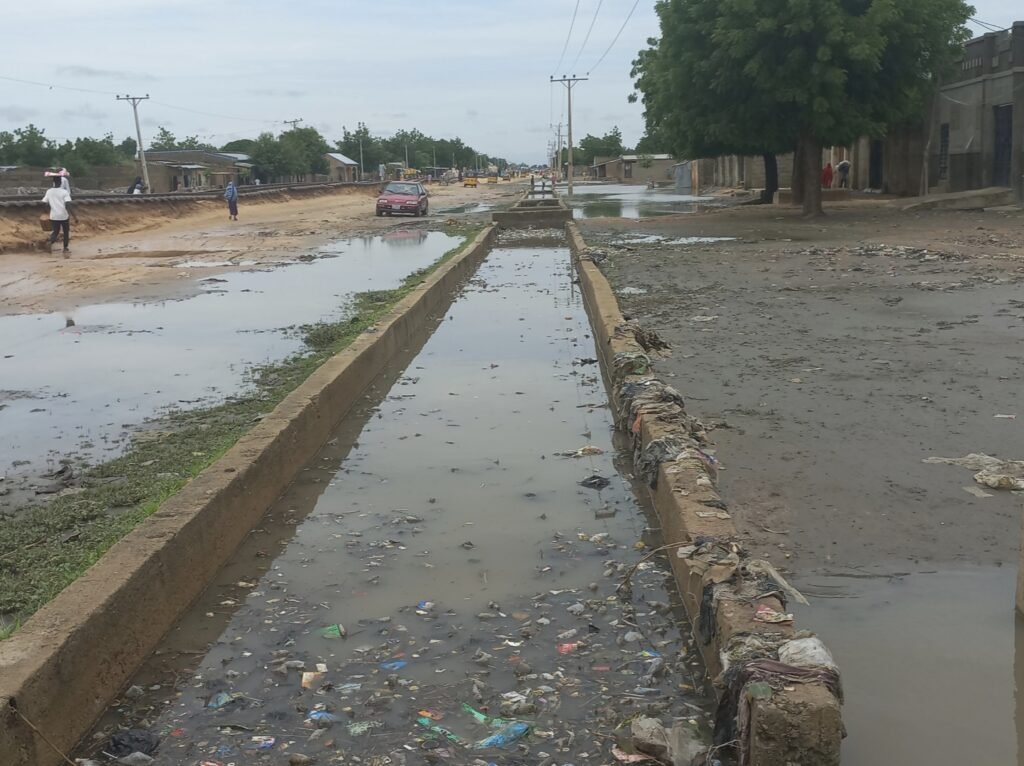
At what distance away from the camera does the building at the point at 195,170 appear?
84312 millimetres

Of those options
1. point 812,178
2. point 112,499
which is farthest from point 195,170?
point 112,499

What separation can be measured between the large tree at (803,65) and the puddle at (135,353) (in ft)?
38.4

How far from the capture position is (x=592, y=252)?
19.6 m

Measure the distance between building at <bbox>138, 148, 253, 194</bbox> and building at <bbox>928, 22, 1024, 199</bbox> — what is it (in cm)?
5718

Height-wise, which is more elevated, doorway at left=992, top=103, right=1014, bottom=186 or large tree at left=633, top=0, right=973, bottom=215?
large tree at left=633, top=0, right=973, bottom=215

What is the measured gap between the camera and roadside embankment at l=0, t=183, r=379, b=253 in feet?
91.6

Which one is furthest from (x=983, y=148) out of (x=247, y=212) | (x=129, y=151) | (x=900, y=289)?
(x=129, y=151)

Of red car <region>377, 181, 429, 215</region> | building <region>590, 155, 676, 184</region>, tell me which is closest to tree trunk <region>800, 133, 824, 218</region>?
red car <region>377, 181, 429, 215</region>

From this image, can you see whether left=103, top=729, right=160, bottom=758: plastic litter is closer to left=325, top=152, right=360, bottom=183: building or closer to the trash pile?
the trash pile

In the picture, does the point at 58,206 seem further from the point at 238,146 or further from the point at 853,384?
the point at 238,146

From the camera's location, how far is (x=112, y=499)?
5.43m

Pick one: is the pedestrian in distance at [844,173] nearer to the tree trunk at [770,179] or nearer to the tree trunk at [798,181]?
the tree trunk at [770,179]

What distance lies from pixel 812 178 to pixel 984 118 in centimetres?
632

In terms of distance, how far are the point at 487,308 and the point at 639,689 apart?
10.7 metres
